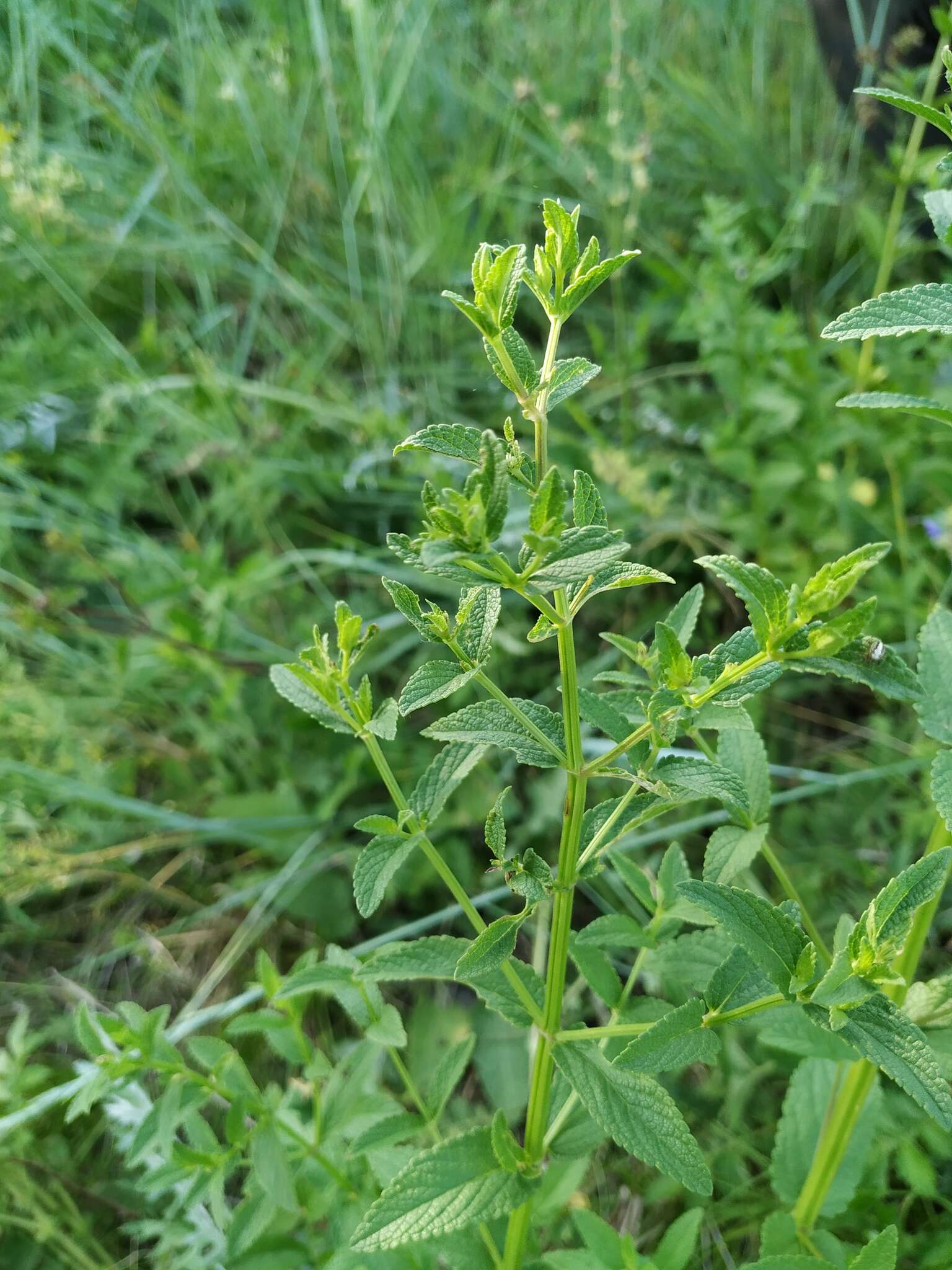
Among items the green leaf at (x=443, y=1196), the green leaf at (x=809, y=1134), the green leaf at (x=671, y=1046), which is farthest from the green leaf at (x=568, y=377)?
the green leaf at (x=809, y=1134)

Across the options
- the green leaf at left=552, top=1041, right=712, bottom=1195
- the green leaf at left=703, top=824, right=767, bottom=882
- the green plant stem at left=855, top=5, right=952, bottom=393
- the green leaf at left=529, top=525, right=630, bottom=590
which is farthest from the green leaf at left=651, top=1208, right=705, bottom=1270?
the green plant stem at left=855, top=5, right=952, bottom=393

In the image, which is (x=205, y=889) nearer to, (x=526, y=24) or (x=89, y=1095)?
(x=89, y=1095)

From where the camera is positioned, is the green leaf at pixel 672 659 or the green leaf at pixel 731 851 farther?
the green leaf at pixel 731 851

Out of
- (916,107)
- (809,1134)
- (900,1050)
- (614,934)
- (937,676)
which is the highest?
(916,107)

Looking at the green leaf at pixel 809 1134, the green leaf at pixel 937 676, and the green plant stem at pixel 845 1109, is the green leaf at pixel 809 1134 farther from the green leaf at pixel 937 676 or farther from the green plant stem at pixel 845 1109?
the green leaf at pixel 937 676

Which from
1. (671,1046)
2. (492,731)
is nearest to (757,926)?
(671,1046)

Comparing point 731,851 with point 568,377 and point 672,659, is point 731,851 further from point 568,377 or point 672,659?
point 568,377

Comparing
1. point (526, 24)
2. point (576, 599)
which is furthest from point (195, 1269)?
point (526, 24)
